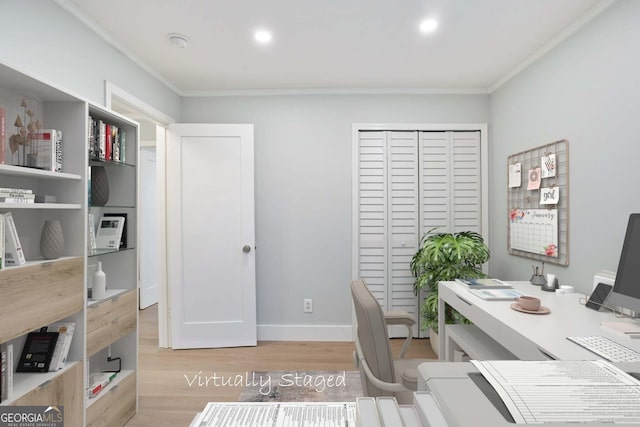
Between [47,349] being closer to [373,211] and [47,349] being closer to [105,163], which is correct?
[105,163]

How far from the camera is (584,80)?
2.02 m

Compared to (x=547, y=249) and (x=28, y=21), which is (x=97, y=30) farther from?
(x=547, y=249)

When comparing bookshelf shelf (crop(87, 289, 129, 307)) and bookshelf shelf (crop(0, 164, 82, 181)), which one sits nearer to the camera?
bookshelf shelf (crop(0, 164, 82, 181))

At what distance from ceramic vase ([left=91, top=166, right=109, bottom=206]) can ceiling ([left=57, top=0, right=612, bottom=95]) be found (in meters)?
0.97

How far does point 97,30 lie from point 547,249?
348 cm

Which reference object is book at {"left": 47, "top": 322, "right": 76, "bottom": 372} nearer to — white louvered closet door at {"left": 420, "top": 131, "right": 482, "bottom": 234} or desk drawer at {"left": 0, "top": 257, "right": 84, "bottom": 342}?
desk drawer at {"left": 0, "top": 257, "right": 84, "bottom": 342}

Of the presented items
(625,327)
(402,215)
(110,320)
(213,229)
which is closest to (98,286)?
(110,320)

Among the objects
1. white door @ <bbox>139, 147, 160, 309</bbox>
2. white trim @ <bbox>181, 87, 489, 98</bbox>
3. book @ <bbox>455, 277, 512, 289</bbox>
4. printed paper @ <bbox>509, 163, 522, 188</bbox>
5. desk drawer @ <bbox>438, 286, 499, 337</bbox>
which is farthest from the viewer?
white door @ <bbox>139, 147, 160, 309</bbox>

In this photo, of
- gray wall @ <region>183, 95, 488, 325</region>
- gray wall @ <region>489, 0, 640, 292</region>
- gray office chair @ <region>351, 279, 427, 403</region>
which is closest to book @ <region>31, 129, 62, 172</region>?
gray office chair @ <region>351, 279, 427, 403</region>

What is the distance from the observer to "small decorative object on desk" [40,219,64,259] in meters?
1.55

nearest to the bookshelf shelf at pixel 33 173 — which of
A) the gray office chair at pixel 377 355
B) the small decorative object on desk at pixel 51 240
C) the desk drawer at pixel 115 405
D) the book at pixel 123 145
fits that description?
the small decorative object on desk at pixel 51 240

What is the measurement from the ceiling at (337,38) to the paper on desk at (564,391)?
6.58ft

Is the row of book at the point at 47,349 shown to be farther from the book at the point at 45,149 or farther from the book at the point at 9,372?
the book at the point at 45,149

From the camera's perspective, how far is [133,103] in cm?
249
